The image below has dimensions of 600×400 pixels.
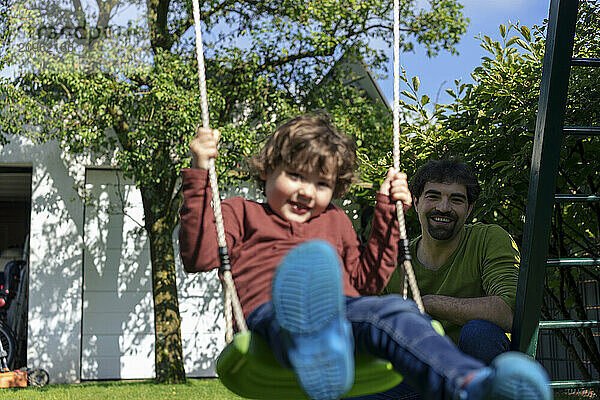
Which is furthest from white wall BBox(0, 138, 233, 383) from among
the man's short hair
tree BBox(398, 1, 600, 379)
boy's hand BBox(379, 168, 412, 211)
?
boy's hand BBox(379, 168, 412, 211)

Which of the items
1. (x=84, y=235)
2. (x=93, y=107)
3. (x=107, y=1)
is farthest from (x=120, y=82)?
(x=84, y=235)

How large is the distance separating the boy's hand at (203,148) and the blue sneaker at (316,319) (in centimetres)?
50

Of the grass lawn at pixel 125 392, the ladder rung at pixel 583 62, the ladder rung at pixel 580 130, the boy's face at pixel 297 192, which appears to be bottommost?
the grass lawn at pixel 125 392

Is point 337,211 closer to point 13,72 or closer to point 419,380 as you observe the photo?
point 419,380

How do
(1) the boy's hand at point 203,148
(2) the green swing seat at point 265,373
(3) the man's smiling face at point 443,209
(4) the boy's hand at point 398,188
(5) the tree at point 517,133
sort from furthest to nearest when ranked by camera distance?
1. (5) the tree at point 517,133
2. (3) the man's smiling face at point 443,209
3. (4) the boy's hand at point 398,188
4. (1) the boy's hand at point 203,148
5. (2) the green swing seat at point 265,373

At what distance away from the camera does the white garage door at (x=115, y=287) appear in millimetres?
8383

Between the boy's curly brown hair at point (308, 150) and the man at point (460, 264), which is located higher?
the boy's curly brown hair at point (308, 150)

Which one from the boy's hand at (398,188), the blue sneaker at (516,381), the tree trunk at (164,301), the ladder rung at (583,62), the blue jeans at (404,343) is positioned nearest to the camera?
the blue sneaker at (516,381)

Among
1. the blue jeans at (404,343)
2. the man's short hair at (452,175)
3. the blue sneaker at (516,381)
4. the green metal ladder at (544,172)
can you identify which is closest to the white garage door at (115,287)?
the man's short hair at (452,175)

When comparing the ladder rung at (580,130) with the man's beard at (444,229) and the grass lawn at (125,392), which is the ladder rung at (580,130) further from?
the grass lawn at (125,392)

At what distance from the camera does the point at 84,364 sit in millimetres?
8336

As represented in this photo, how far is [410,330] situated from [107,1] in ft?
22.2

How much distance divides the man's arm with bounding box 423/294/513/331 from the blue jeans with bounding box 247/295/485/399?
642 mm

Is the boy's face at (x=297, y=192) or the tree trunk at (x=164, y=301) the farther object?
the tree trunk at (x=164, y=301)
